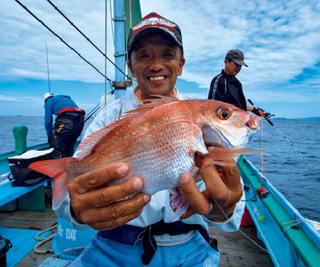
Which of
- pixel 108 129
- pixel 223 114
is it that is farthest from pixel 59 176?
pixel 223 114

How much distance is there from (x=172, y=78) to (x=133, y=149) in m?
1.12

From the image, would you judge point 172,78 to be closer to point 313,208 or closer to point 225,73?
point 225,73

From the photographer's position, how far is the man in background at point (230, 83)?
4.78 meters

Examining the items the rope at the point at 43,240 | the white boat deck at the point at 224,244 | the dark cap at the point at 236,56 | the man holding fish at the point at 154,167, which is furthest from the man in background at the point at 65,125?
the dark cap at the point at 236,56

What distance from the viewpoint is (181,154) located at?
1.32 meters

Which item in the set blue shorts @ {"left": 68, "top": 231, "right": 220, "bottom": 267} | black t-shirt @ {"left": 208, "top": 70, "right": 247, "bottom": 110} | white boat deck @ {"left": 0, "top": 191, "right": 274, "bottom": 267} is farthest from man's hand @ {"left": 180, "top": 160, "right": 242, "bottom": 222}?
black t-shirt @ {"left": 208, "top": 70, "right": 247, "bottom": 110}

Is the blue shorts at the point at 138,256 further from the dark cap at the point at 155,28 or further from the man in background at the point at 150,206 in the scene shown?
the dark cap at the point at 155,28

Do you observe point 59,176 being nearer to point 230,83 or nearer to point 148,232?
point 148,232

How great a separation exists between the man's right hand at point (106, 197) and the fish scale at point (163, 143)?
0.19 feet

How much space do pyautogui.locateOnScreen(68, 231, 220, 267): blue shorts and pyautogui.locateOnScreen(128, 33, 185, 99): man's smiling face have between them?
152 cm

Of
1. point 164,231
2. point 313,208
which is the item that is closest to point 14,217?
point 164,231

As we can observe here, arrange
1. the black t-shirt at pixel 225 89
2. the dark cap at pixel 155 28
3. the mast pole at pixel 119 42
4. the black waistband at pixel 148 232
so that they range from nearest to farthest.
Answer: the black waistband at pixel 148 232 → the dark cap at pixel 155 28 → the black t-shirt at pixel 225 89 → the mast pole at pixel 119 42

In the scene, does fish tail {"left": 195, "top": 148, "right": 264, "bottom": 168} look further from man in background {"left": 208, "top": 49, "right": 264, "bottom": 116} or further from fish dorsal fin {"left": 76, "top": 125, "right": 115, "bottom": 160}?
man in background {"left": 208, "top": 49, "right": 264, "bottom": 116}

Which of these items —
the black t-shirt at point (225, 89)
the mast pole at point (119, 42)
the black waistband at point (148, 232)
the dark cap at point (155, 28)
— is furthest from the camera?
the mast pole at point (119, 42)
